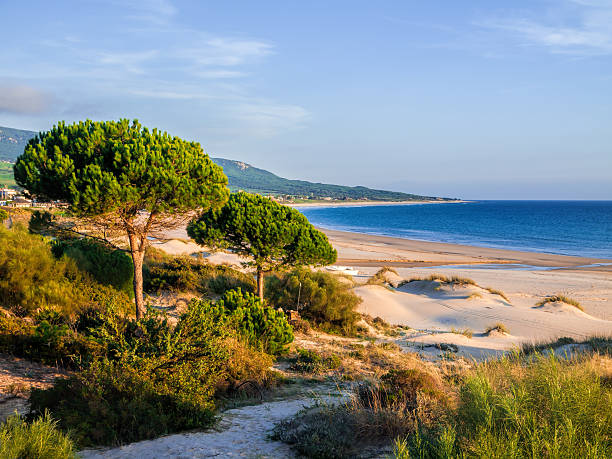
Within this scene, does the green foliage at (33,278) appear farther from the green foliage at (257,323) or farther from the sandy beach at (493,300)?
the sandy beach at (493,300)

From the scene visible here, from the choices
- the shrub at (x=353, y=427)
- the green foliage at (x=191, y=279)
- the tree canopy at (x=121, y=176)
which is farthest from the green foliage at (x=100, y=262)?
the shrub at (x=353, y=427)

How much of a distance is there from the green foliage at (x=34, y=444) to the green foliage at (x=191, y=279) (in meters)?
11.6

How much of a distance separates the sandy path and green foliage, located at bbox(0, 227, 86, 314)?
583cm

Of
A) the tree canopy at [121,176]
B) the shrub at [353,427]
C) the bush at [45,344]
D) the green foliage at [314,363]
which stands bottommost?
the green foliage at [314,363]

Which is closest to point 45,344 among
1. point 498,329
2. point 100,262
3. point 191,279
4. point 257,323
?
point 257,323

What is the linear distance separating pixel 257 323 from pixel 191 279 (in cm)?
780

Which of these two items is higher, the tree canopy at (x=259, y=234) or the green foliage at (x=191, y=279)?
the tree canopy at (x=259, y=234)

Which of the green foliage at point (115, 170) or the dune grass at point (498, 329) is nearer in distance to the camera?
the green foliage at point (115, 170)

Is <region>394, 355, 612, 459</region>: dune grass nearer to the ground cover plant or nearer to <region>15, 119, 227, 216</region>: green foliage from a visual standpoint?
<region>15, 119, 227, 216</region>: green foliage

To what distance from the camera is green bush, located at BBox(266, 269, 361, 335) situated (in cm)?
1526

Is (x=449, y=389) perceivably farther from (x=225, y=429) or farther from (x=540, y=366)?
(x=225, y=429)

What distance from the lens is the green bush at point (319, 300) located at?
1526cm

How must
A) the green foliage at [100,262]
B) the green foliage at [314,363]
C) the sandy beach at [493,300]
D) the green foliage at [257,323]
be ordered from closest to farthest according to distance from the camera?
1. the green foliage at [314,363]
2. the green foliage at [257,323]
3. the green foliage at [100,262]
4. the sandy beach at [493,300]

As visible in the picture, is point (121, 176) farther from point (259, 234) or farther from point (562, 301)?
point (562, 301)
